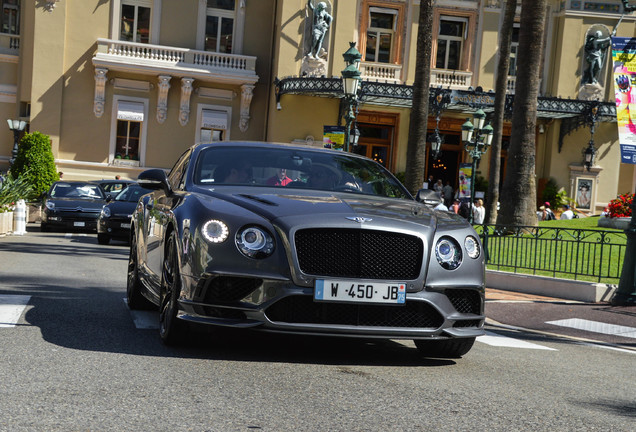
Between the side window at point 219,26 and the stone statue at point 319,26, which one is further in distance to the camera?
the side window at point 219,26

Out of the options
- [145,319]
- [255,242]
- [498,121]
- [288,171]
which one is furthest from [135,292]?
[498,121]

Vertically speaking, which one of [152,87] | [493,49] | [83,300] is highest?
[493,49]

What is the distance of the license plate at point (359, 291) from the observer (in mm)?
5918

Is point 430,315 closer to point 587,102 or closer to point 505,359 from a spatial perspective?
point 505,359

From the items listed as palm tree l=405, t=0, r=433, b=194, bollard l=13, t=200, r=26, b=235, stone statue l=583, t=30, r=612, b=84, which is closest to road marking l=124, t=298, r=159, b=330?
palm tree l=405, t=0, r=433, b=194

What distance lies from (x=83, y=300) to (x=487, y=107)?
28682mm

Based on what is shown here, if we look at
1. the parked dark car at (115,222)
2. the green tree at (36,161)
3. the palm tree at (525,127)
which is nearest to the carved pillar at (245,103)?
the green tree at (36,161)

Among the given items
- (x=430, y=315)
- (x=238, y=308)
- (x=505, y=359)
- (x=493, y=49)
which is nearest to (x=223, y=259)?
(x=238, y=308)

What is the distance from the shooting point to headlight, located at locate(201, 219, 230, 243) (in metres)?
5.98

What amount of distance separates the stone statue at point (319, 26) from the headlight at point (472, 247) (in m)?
31.1

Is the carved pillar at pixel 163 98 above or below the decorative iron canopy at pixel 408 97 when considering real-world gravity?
below

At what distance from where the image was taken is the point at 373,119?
38.9 m

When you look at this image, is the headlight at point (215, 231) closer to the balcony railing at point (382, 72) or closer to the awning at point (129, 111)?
the balcony railing at point (382, 72)

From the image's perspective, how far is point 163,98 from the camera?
3809cm
